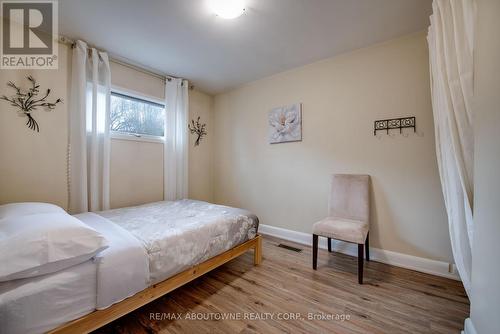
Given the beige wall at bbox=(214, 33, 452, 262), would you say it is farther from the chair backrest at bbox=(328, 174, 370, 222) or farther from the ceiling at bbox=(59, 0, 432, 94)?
the ceiling at bbox=(59, 0, 432, 94)

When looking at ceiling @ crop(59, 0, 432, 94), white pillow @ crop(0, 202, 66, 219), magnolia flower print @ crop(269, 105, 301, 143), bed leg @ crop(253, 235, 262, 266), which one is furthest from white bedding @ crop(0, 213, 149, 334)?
magnolia flower print @ crop(269, 105, 301, 143)

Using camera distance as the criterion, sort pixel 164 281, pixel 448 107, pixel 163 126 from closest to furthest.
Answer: pixel 448 107 → pixel 164 281 → pixel 163 126

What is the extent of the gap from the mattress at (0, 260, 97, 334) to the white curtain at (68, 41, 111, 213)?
150 cm

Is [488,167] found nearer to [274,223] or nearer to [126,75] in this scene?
[274,223]

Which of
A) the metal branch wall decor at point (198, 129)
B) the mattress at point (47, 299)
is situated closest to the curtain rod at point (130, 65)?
the metal branch wall decor at point (198, 129)

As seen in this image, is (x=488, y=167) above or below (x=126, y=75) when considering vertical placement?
below

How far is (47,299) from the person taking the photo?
98 centimetres

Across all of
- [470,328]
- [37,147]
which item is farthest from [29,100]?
[470,328]

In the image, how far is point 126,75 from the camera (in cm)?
271

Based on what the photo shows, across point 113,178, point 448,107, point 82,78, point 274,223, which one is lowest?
point 274,223

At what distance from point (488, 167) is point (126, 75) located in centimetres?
360

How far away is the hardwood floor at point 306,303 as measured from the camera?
139 centimetres

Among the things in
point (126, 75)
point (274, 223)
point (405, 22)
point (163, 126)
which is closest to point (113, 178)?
point (163, 126)
